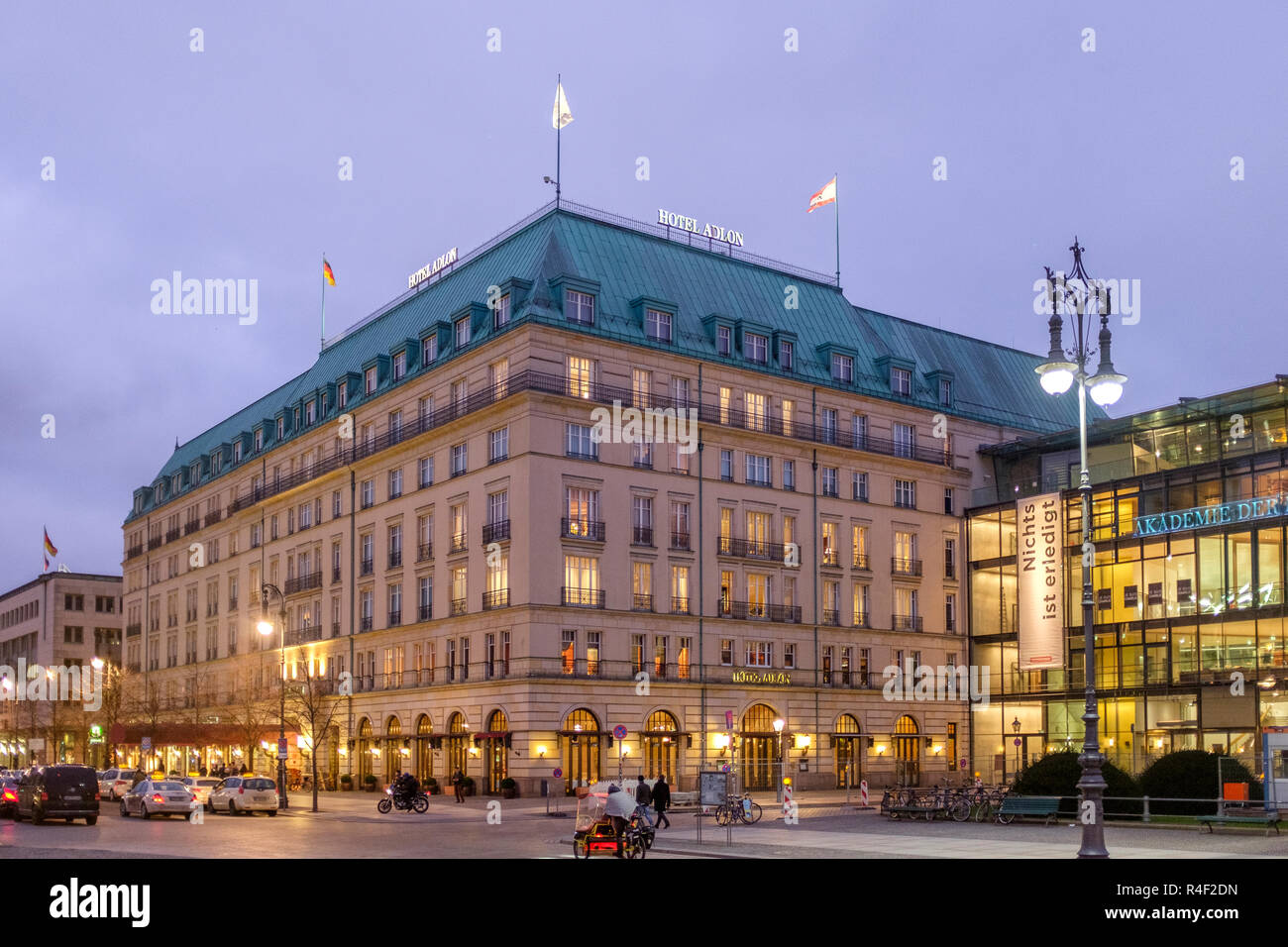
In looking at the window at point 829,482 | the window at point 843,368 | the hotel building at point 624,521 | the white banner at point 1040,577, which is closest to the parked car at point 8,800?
the hotel building at point 624,521

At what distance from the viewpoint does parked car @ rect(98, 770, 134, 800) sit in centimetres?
6650

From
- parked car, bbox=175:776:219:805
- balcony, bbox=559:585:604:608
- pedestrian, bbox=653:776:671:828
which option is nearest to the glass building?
balcony, bbox=559:585:604:608

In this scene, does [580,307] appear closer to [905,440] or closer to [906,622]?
[905,440]

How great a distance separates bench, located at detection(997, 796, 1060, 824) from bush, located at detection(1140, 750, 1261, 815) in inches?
136

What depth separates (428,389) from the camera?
244 feet

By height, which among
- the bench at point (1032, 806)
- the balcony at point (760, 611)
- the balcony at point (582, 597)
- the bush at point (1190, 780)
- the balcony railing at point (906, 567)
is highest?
the balcony railing at point (906, 567)

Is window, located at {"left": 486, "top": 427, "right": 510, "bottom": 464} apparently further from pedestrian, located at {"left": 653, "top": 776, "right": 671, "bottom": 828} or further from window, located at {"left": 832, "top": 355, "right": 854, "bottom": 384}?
pedestrian, located at {"left": 653, "top": 776, "right": 671, "bottom": 828}

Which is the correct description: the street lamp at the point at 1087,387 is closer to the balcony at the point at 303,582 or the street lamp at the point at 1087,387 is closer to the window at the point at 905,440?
the window at the point at 905,440

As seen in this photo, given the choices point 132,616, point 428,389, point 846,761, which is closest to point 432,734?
point 428,389

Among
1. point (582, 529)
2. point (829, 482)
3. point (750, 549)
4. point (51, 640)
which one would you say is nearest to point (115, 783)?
point (582, 529)

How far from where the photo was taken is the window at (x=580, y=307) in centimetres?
6800

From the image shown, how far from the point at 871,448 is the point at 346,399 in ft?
104

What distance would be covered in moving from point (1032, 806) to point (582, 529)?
1171 inches

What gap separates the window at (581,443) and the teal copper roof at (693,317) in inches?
191
